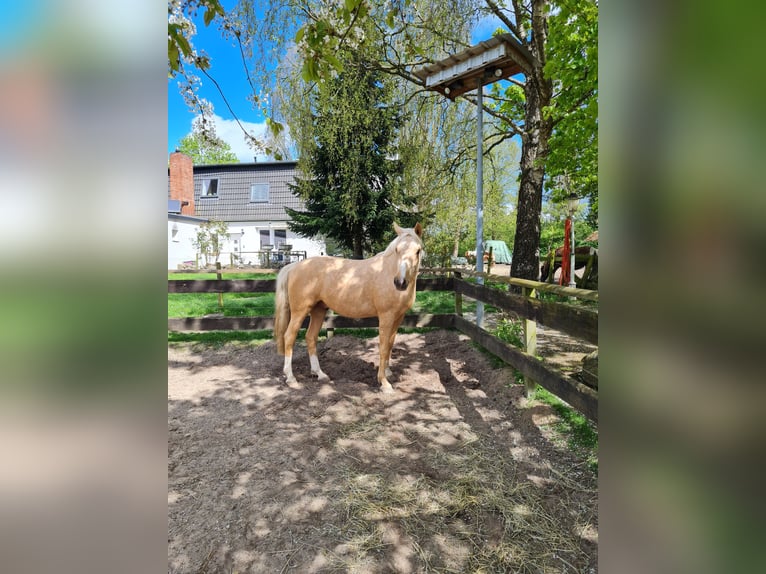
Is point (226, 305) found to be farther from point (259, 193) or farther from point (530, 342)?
point (259, 193)

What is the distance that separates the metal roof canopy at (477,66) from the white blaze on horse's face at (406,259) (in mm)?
2336

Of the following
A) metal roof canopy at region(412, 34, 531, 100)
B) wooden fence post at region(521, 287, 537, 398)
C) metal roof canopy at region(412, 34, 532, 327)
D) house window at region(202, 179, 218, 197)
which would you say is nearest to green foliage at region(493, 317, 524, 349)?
metal roof canopy at region(412, 34, 532, 327)

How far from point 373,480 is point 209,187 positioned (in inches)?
886

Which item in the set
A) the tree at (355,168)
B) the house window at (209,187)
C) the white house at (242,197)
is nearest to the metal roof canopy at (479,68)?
the tree at (355,168)

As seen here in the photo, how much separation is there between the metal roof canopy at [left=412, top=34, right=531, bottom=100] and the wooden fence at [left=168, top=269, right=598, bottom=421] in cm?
238

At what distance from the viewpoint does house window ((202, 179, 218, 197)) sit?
2142cm

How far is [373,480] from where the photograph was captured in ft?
7.84

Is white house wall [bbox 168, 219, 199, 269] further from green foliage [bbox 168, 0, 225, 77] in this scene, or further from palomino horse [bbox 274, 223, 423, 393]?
green foliage [bbox 168, 0, 225, 77]

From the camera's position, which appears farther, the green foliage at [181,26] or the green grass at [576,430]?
Result: the green grass at [576,430]

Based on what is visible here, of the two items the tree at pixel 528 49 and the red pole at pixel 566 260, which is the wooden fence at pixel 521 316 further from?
the red pole at pixel 566 260

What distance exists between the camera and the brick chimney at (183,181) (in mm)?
19391

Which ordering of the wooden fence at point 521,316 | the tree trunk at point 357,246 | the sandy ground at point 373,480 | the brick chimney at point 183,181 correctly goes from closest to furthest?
the sandy ground at point 373,480 < the wooden fence at point 521,316 < the tree trunk at point 357,246 < the brick chimney at point 183,181
